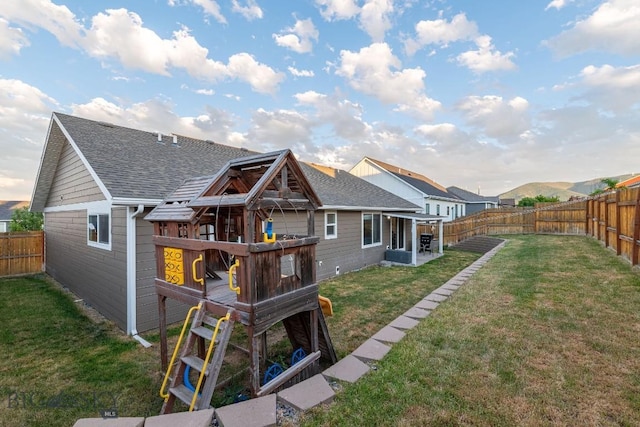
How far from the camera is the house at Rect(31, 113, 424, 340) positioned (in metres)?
5.60

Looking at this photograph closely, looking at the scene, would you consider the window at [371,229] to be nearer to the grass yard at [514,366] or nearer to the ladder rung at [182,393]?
the grass yard at [514,366]

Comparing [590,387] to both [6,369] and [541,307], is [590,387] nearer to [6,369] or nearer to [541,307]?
[541,307]

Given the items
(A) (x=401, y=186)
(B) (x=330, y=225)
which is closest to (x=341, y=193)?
(B) (x=330, y=225)

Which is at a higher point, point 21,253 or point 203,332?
point 203,332

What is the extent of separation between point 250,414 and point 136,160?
6839 mm

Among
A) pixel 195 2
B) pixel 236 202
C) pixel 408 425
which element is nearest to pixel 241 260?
pixel 236 202

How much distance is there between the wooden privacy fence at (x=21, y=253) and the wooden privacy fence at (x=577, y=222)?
19.3 metres

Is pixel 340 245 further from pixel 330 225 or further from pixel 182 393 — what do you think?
pixel 182 393

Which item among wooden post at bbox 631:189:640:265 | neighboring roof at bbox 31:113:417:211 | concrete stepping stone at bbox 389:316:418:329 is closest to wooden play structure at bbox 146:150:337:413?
concrete stepping stone at bbox 389:316:418:329

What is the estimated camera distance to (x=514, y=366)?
3.30 metres

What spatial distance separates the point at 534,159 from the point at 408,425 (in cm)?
2365

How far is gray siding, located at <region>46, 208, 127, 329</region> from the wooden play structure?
2469 mm

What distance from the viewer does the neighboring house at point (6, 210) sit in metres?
26.4

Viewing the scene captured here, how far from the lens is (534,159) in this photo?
2011 cm
